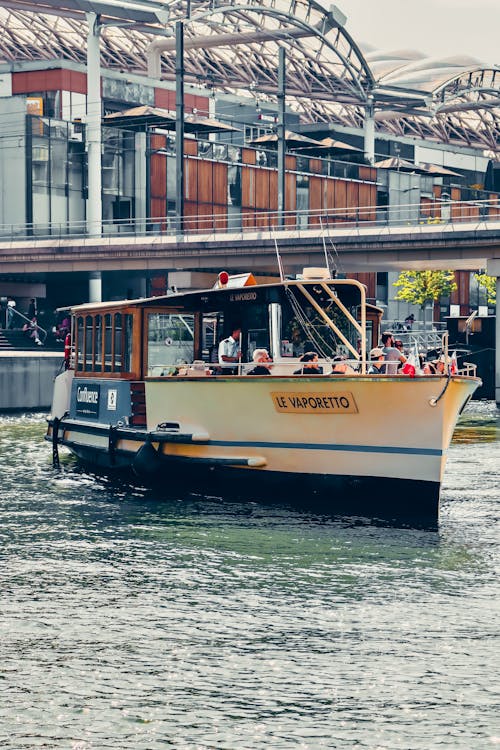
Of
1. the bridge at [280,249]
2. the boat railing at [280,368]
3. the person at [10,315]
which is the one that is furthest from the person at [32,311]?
the boat railing at [280,368]

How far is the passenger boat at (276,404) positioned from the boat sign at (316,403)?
0.08 ft

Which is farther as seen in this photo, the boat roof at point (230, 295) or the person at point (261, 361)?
the boat roof at point (230, 295)

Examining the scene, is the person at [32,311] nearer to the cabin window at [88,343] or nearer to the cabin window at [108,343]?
the cabin window at [88,343]

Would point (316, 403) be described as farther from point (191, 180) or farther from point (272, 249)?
point (191, 180)

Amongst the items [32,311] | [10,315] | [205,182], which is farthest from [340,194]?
[10,315]

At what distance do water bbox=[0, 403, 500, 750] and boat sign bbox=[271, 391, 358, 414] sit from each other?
194 centimetres

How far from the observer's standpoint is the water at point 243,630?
12586mm

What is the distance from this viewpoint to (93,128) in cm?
10088

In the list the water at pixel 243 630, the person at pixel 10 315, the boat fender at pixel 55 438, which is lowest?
the water at pixel 243 630

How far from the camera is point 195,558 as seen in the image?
20.7 metres

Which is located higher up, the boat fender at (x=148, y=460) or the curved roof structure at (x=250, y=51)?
the curved roof structure at (x=250, y=51)

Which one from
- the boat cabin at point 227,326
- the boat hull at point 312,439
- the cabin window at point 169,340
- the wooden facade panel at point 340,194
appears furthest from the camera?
the wooden facade panel at point 340,194

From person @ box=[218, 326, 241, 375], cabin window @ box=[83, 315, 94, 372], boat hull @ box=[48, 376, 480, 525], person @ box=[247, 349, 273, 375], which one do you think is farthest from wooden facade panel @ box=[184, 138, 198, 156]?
person @ box=[247, 349, 273, 375]

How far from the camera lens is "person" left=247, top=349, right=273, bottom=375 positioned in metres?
25.5
